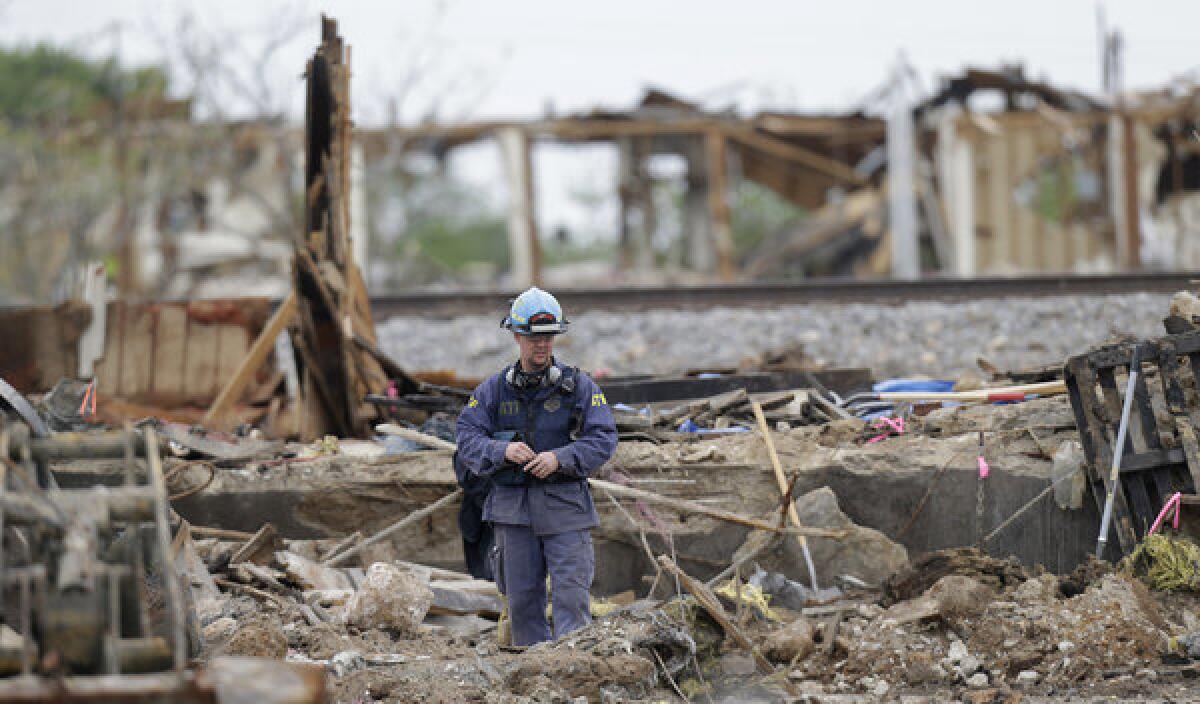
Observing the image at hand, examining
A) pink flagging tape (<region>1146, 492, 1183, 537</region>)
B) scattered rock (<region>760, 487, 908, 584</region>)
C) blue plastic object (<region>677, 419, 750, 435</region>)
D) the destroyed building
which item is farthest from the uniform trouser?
pink flagging tape (<region>1146, 492, 1183, 537</region>)

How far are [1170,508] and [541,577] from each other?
3.21 m

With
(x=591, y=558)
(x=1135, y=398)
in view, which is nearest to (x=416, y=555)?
(x=591, y=558)

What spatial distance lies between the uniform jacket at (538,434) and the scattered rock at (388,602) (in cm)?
72

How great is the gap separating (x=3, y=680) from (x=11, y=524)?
64cm

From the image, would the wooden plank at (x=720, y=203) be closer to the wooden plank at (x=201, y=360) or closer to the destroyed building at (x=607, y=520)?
the destroyed building at (x=607, y=520)

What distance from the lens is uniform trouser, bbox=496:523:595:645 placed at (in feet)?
19.2

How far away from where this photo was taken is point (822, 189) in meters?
27.6

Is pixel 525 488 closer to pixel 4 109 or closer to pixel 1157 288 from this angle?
pixel 1157 288

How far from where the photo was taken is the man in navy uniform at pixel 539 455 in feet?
18.6

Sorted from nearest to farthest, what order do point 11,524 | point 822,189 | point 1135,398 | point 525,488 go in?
point 11,524 → point 525,488 → point 1135,398 → point 822,189

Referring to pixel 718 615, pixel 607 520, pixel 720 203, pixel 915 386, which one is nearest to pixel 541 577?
pixel 718 615

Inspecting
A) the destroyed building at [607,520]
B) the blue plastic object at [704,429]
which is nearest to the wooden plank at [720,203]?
the destroyed building at [607,520]

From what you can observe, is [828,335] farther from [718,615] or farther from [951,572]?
[718,615]

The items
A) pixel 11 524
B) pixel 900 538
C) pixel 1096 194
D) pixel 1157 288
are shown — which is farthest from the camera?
pixel 1096 194
